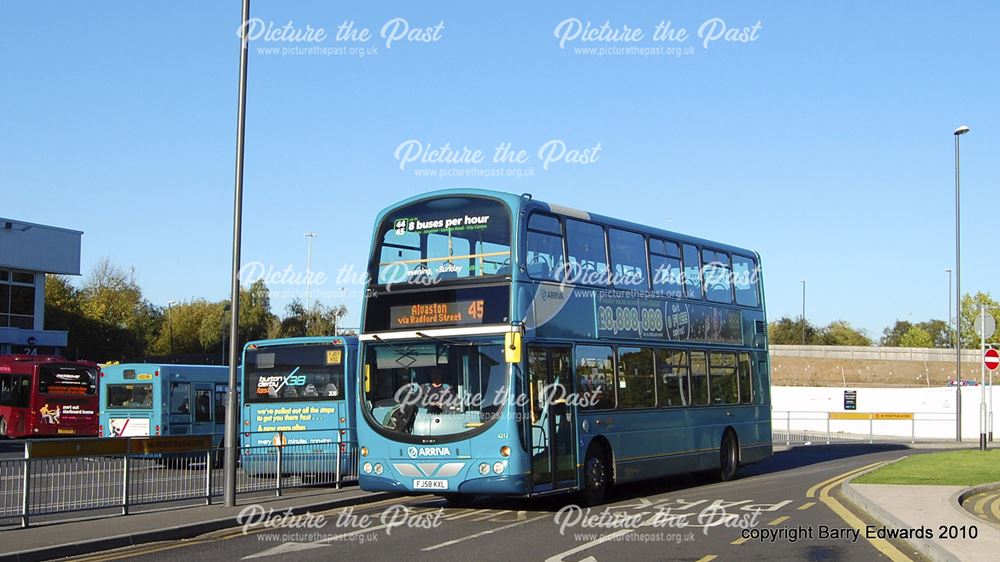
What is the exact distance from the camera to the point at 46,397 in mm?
40344

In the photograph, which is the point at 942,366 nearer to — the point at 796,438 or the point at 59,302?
the point at 796,438

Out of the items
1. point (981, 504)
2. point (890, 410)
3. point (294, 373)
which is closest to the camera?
point (981, 504)

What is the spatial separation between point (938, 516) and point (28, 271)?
193 ft

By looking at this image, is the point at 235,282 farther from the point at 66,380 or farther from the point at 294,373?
→ the point at 66,380

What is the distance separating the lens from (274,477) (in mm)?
20922

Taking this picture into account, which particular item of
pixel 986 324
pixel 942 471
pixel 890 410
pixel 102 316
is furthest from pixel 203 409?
pixel 102 316

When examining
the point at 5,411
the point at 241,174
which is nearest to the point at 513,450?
the point at 241,174

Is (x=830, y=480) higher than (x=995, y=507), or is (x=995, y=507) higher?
(x=995, y=507)

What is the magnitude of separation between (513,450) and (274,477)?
22.1 feet

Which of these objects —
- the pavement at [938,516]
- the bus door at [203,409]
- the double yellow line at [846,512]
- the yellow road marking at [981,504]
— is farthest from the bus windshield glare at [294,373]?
the yellow road marking at [981,504]

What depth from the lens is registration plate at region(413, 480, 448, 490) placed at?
1648cm

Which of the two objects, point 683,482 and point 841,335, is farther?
point 841,335

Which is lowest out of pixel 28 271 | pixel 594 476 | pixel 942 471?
pixel 942 471

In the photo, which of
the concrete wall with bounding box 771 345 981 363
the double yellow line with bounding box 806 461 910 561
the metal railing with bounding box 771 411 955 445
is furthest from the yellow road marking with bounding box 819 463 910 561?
the concrete wall with bounding box 771 345 981 363
